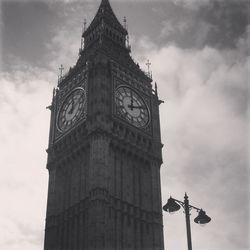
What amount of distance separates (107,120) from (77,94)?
8524 millimetres

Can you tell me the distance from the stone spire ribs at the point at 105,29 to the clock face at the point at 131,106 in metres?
13.0

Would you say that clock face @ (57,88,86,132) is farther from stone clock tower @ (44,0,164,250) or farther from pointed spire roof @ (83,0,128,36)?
pointed spire roof @ (83,0,128,36)

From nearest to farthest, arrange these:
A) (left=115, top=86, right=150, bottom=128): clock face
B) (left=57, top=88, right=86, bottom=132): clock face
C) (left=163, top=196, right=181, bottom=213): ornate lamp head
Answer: (left=163, top=196, right=181, bottom=213): ornate lamp head → (left=115, top=86, right=150, bottom=128): clock face → (left=57, top=88, right=86, bottom=132): clock face

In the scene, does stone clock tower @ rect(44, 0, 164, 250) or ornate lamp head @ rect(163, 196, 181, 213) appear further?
stone clock tower @ rect(44, 0, 164, 250)

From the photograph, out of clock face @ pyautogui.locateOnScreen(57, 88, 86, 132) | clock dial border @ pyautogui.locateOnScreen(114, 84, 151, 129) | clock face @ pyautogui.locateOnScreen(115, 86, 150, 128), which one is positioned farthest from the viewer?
clock face @ pyautogui.locateOnScreen(57, 88, 86, 132)

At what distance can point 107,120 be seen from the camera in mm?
65250

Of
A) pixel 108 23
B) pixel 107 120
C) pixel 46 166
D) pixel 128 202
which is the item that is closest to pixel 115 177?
pixel 128 202

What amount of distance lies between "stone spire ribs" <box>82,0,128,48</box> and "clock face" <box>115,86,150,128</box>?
13.0 metres

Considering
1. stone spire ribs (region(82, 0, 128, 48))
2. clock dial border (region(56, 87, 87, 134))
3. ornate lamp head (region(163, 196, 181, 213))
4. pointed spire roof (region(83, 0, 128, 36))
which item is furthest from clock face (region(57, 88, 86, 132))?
ornate lamp head (region(163, 196, 181, 213))

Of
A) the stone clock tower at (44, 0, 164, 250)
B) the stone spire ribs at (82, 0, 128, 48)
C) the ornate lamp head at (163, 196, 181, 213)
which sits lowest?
the ornate lamp head at (163, 196, 181, 213)

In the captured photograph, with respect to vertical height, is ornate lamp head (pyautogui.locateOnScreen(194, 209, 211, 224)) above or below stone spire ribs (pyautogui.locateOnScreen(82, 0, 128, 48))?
below

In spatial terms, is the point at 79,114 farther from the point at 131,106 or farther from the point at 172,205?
the point at 172,205

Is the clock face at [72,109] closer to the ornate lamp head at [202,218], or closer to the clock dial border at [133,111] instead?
the clock dial border at [133,111]

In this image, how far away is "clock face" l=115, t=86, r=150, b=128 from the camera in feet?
225
